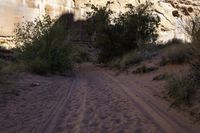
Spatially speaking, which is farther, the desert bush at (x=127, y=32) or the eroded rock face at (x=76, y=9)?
the eroded rock face at (x=76, y=9)

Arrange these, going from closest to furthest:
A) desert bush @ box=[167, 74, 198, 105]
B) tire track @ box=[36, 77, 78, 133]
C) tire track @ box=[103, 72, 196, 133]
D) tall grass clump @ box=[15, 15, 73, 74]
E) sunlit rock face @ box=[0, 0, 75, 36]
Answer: tire track @ box=[36, 77, 78, 133]
tire track @ box=[103, 72, 196, 133]
desert bush @ box=[167, 74, 198, 105]
tall grass clump @ box=[15, 15, 73, 74]
sunlit rock face @ box=[0, 0, 75, 36]

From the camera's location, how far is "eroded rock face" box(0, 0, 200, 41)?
28844 mm

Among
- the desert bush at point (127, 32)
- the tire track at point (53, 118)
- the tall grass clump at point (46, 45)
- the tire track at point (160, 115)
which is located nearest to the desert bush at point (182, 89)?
the tire track at point (160, 115)

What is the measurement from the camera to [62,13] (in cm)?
3759

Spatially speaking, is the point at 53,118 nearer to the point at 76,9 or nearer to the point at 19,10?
the point at 19,10

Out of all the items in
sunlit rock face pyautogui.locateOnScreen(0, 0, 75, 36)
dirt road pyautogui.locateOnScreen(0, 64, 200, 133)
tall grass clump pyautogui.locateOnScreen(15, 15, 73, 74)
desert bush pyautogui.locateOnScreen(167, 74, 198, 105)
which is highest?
sunlit rock face pyautogui.locateOnScreen(0, 0, 75, 36)

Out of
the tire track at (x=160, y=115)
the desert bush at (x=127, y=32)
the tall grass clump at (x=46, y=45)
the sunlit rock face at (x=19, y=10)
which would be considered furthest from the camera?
the sunlit rock face at (x=19, y=10)

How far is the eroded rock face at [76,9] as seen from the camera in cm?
2884

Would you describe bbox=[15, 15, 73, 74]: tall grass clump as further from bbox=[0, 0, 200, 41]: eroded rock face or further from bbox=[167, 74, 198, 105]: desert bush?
bbox=[0, 0, 200, 41]: eroded rock face

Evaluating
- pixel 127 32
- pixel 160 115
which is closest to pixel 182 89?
pixel 160 115

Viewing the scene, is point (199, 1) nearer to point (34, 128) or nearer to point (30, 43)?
point (30, 43)

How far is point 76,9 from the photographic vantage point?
131 ft

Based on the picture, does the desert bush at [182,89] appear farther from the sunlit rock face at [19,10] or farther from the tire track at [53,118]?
the sunlit rock face at [19,10]

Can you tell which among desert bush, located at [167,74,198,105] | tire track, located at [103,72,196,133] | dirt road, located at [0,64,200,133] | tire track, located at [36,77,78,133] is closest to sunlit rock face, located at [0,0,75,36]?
dirt road, located at [0,64,200,133]
